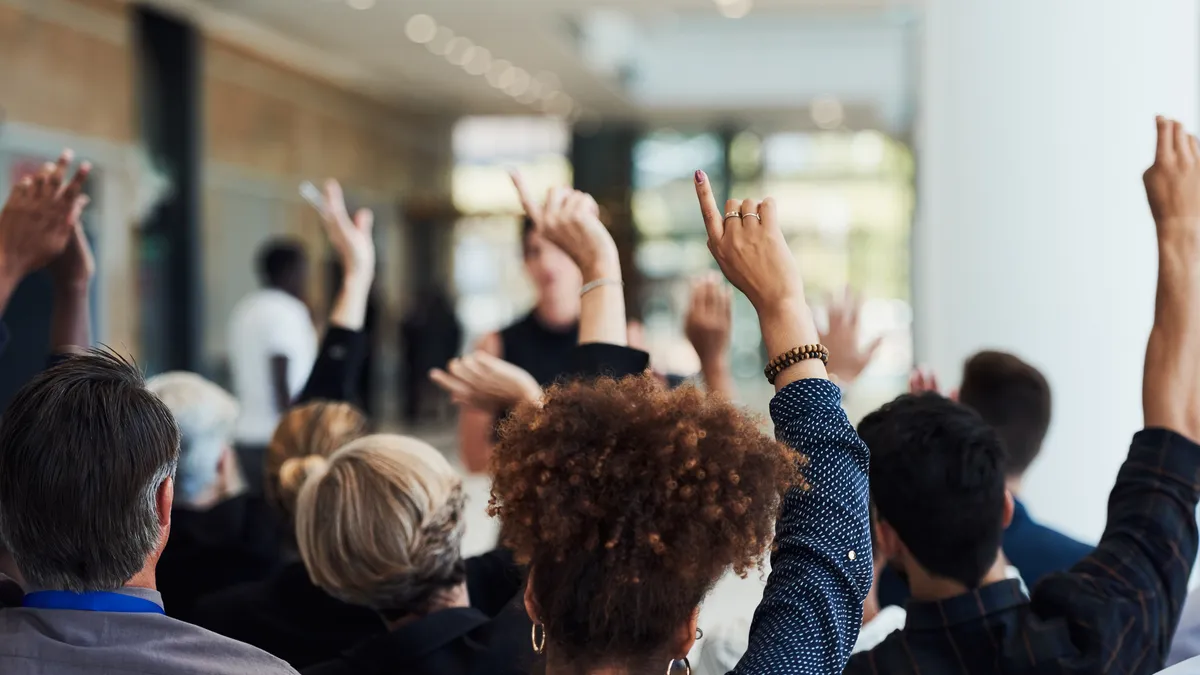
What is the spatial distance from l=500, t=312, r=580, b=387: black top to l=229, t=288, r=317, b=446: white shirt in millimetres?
1998

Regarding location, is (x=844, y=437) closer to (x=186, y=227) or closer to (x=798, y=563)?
(x=798, y=563)

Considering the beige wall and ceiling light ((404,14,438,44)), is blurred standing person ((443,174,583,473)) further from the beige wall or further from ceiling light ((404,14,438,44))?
ceiling light ((404,14,438,44))

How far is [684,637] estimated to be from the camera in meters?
1.14

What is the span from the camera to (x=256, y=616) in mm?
1987

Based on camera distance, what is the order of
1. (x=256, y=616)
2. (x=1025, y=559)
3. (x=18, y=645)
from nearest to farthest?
1. (x=18, y=645)
2. (x=256, y=616)
3. (x=1025, y=559)

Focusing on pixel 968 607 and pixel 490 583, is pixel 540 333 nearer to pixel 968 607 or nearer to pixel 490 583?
pixel 490 583

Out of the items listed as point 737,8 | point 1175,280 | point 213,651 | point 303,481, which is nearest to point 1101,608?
point 1175,280

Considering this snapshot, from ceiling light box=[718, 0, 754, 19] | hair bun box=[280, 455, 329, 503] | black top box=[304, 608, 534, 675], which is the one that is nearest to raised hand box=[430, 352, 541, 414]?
hair bun box=[280, 455, 329, 503]

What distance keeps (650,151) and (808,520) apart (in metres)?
18.1

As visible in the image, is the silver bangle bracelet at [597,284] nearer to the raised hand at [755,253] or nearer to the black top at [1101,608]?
the raised hand at [755,253]

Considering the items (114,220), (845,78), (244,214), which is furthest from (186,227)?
(845,78)

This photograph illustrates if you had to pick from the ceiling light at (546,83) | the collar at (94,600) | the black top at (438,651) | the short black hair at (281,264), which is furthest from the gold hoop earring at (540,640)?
the ceiling light at (546,83)

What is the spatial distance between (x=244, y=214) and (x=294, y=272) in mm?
7311

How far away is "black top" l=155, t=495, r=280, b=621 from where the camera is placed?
2459 millimetres
